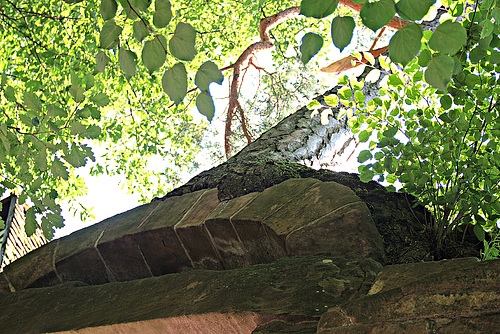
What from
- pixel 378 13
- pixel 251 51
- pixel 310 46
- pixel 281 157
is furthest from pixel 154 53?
pixel 251 51

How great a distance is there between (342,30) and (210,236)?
1169 mm

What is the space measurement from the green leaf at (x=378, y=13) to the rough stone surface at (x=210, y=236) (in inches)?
32.4

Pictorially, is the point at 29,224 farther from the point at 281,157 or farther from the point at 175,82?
the point at 281,157

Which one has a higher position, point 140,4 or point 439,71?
point 140,4

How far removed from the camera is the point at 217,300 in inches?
44.7

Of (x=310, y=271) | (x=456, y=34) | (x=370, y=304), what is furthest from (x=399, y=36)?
(x=310, y=271)

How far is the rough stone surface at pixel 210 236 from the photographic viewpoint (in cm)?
146

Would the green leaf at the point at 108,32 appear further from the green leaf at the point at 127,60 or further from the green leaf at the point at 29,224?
the green leaf at the point at 29,224

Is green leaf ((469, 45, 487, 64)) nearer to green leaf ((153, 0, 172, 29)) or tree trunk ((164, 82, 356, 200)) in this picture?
tree trunk ((164, 82, 356, 200))

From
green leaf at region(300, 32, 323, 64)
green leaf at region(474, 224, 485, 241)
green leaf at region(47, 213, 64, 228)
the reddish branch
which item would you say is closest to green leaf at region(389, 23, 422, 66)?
green leaf at region(300, 32, 323, 64)

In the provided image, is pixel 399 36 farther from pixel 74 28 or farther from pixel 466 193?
pixel 74 28

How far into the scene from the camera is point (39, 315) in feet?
5.12

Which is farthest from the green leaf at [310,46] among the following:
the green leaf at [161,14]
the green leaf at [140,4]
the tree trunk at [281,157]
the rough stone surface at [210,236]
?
the tree trunk at [281,157]

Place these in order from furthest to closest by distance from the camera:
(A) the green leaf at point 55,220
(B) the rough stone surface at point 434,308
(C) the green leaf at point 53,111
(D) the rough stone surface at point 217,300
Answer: (A) the green leaf at point 55,220
(C) the green leaf at point 53,111
(D) the rough stone surface at point 217,300
(B) the rough stone surface at point 434,308
